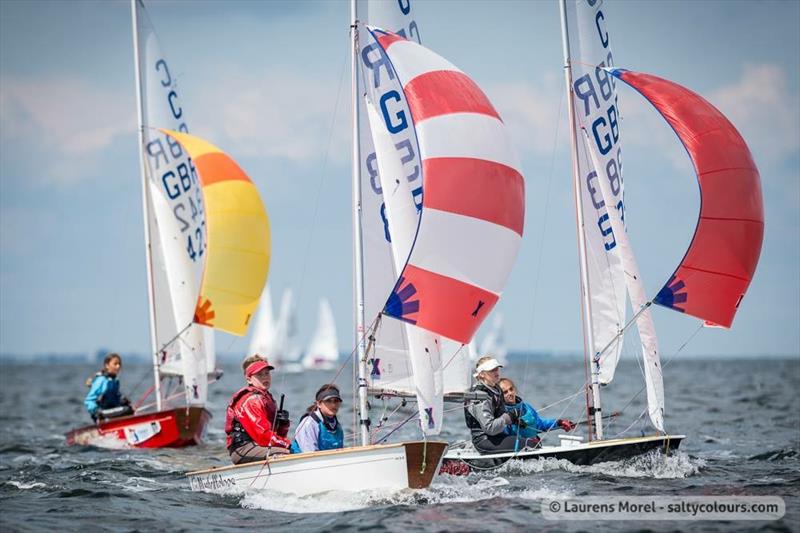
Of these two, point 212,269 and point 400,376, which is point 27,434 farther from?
point 400,376

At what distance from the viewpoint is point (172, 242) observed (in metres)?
16.7

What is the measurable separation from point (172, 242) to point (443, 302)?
29.4 ft

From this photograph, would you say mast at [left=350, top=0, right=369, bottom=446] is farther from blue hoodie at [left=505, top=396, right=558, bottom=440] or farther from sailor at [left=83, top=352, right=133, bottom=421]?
sailor at [left=83, top=352, right=133, bottom=421]

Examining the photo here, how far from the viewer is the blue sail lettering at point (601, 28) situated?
494 inches

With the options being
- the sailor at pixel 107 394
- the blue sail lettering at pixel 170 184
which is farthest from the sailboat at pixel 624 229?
the blue sail lettering at pixel 170 184

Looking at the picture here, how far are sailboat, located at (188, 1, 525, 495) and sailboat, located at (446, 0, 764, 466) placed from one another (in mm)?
1984

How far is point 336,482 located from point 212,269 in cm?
612

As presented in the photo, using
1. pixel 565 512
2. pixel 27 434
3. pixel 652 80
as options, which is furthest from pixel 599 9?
pixel 27 434

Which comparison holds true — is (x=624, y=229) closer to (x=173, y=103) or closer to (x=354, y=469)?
(x=354, y=469)

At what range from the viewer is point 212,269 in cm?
1414

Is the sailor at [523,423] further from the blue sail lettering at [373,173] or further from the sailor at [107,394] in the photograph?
the sailor at [107,394]

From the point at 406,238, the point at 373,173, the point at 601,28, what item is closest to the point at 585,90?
the point at 601,28

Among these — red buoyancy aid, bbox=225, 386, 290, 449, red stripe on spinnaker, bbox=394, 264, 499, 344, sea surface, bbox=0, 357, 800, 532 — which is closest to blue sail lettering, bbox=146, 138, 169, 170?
sea surface, bbox=0, 357, 800, 532

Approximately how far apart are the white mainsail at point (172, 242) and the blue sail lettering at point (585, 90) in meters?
7.19
